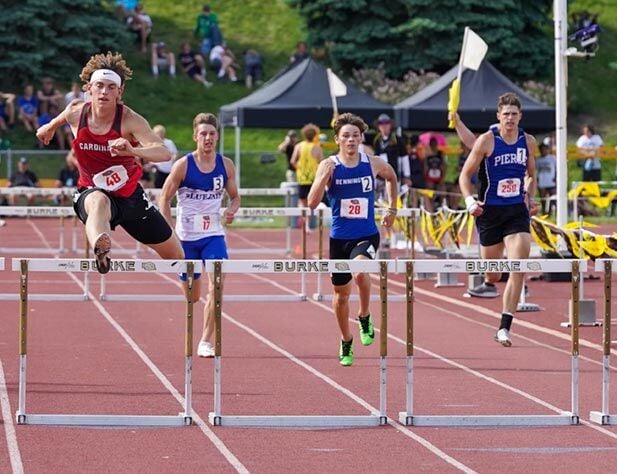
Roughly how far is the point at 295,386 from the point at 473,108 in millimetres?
18731

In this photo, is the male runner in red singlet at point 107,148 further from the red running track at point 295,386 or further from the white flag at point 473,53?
the white flag at point 473,53

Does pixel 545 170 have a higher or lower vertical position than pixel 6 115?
lower

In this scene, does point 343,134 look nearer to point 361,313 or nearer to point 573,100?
point 361,313

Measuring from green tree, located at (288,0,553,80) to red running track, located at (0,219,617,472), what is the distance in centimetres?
2595

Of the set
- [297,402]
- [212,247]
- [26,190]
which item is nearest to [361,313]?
[212,247]

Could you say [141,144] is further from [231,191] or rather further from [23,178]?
[23,178]

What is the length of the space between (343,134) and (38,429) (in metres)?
3.95

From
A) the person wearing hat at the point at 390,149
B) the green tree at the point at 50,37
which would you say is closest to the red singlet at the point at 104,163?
the person wearing hat at the point at 390,149

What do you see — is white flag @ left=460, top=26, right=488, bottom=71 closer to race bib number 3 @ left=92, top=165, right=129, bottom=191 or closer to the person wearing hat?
race bib number 3 @ left=92, top=165, right=129, bottom=191

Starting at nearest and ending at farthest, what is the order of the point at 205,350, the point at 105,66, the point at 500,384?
the point at 105,66 → the point at 500,384 → the point at 205,350

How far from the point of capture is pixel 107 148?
398 inches

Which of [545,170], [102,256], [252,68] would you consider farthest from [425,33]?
[102,256]

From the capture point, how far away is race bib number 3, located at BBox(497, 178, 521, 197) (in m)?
13.4

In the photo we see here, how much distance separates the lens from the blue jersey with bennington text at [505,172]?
13.3m
